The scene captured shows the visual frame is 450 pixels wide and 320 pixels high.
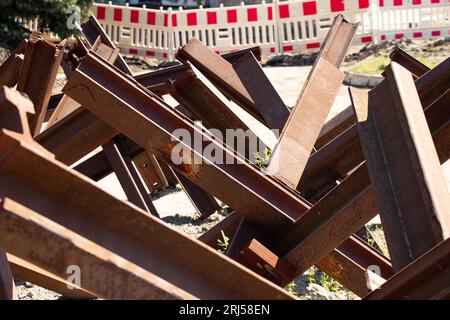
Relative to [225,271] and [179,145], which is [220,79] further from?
[225,271]

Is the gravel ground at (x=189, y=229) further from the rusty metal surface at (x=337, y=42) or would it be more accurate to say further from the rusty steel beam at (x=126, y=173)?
the rusty metal surface at (x=337, y=42)

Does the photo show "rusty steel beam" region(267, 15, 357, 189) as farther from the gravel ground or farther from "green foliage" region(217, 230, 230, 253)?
the gravel ground

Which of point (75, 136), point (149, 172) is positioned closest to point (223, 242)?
point (75, 136)

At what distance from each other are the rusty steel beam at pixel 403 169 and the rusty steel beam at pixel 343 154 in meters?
0.56

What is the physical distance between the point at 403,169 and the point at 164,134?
112cm

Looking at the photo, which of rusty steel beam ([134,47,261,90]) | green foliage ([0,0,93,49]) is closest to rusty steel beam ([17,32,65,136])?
rusty steel beam ([134,47,261,90])

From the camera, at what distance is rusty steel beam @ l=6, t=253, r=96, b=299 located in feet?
14.3

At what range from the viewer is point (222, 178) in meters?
3.98

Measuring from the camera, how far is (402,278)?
2.80 metres

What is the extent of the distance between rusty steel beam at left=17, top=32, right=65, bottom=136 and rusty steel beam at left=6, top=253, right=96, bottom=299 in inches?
50.5

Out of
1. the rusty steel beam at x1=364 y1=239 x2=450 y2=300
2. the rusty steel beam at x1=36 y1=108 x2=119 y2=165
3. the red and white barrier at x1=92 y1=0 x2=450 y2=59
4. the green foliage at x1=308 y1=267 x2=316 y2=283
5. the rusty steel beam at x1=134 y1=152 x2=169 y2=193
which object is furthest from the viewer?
the red and white barrier at x1=92 y1=0 x2=450 y2=59

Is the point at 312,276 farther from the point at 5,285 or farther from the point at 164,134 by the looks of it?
the point at 5,285
